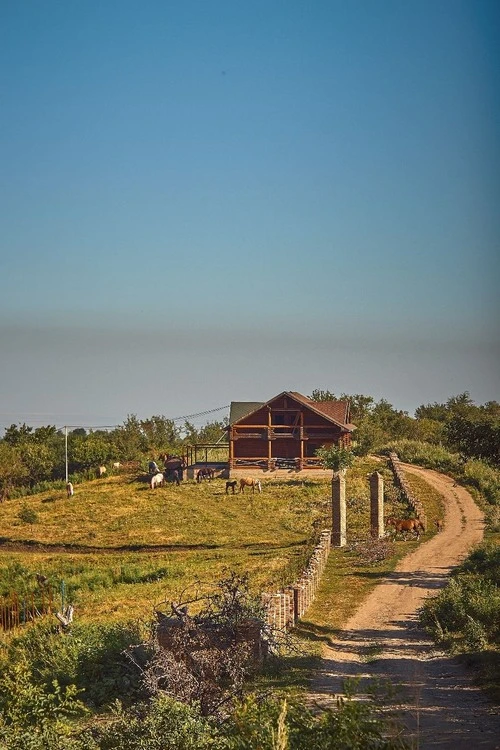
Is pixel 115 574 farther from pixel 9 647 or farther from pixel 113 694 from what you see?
pixel 113 694

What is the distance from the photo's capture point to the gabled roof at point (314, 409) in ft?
184

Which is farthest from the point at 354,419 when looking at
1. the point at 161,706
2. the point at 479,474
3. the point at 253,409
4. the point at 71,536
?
the point at 161,706

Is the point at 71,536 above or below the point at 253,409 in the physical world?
below

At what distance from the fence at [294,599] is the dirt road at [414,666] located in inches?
44.8

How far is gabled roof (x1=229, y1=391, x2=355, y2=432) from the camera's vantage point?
55969 mm

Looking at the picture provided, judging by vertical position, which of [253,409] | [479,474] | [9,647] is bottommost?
[9,647]

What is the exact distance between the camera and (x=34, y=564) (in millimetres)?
35531

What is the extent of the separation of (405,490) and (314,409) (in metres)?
13.5

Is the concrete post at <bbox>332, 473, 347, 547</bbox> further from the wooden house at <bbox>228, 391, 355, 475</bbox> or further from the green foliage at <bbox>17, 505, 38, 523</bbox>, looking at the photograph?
the wooden house at <bbox>228, 391, 355, 475</bbox>

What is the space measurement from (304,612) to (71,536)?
74.4ft

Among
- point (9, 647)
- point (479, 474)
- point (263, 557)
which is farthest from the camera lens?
point (479, 474)

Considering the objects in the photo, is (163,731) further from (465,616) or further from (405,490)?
(405,490)

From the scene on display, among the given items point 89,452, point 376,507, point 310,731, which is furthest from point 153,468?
point 310,731

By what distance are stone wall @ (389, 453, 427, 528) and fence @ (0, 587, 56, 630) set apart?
46.5 ft
